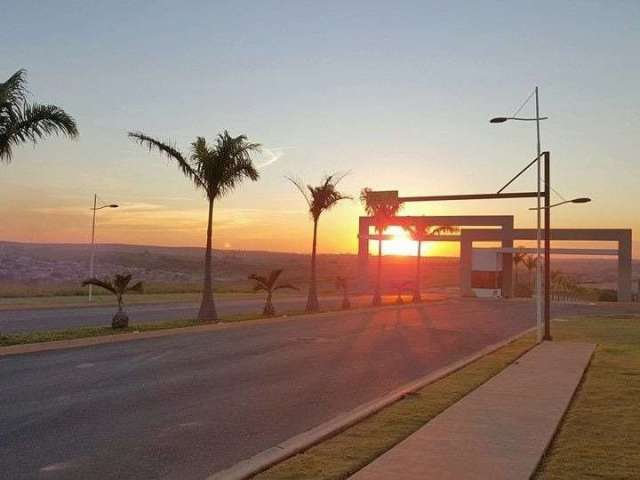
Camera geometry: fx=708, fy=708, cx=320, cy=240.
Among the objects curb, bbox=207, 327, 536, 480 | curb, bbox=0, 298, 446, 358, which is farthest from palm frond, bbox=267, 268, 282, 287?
curb, bbox=207, 327, 536, 480

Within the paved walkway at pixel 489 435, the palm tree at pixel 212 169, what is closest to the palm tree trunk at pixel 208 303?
the palm tree at pixel 212 169

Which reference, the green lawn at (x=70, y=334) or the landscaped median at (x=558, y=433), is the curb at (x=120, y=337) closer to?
the green lawn at (x=70, y=334)

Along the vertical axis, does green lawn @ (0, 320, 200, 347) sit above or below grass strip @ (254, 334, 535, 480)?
above

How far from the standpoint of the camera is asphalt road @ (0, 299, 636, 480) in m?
7.47

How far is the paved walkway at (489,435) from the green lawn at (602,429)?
0.18 m

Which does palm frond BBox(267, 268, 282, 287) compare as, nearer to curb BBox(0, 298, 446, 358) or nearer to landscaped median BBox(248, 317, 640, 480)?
curb BBox(0, 298, 446, 358)

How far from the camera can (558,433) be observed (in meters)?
8.58

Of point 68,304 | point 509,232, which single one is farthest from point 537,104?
point 509,232

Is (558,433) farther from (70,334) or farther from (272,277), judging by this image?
(272,277)

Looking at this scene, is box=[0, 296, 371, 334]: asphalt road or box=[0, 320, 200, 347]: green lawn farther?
box=[0, 296, 371, 334]: asphalt road

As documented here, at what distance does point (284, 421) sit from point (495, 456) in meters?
3.13

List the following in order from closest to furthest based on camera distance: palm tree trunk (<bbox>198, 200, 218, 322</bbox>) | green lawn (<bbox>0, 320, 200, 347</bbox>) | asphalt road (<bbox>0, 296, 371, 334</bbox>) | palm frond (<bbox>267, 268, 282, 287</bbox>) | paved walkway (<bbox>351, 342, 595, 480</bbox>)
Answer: paved walkway (<bbox>351, 342, 595, 480</bbox>) → green lawn (<bbox>0, 320, 200, 347</bbox>) → asphalt road (<bbox>0, 296, 371, 334</bbox>) → palm tree trunk (<bbox>198, 200, 218, 322</bbox>) → palm frond (<bbox>267, 268, 282, 287</bbox>)

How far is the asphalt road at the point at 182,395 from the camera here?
24.5 feet

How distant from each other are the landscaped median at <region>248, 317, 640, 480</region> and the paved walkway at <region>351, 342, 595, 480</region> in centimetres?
17
